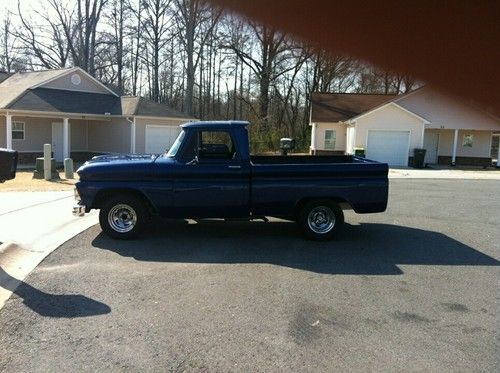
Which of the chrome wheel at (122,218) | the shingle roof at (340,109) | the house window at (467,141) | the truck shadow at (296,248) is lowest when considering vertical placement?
the truck shadow at (296,248)

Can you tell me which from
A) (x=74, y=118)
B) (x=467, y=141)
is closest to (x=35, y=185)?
(x=74, y=118)

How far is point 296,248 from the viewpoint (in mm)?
8164

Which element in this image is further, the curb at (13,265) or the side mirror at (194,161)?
the side mirror at (194,161)

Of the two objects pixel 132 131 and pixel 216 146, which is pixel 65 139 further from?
pixel 216 146

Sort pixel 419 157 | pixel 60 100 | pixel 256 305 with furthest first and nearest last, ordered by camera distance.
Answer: pixel 419 157, pixel 60 100, pixel 256 305

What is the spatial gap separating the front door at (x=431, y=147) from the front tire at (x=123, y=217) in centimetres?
2789

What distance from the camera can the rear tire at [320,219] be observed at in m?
8.71

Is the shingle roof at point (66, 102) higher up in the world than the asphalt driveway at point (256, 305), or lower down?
higher up

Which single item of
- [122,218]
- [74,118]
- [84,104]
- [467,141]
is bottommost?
[122,218]

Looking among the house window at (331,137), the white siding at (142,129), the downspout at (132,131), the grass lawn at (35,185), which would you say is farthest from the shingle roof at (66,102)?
the house window at (331,137)

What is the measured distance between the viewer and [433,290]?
6.09 m

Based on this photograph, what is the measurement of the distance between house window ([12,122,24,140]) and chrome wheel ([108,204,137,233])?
1977cm

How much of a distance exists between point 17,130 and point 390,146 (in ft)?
70.1

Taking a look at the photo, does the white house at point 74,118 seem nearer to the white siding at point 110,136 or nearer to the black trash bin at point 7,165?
the white siding at point 110,136
